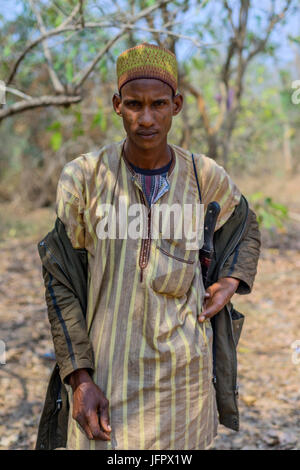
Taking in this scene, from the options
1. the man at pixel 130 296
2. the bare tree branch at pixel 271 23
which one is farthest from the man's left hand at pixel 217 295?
the bare tree branch at pixel 271 23

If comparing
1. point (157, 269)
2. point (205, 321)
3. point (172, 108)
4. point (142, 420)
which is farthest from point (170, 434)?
point (172, 108)

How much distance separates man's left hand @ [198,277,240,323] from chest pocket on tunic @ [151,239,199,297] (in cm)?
11

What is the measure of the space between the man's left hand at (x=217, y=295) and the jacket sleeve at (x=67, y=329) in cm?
39

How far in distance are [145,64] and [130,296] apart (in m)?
0.72

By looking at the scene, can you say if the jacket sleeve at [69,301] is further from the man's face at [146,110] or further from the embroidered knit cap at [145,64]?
the embroidered knit cap at [145,64]

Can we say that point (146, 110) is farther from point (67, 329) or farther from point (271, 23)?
point (271, 23)

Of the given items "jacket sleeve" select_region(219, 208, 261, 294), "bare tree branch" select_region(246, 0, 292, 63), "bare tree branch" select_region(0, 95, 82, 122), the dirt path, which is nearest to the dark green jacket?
"jacket sleeve" select_region(219, 208, 261, 294)

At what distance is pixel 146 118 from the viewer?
1.49 metres

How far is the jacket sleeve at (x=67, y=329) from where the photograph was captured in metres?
1.50

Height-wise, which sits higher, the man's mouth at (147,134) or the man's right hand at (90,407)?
the man's mouth at (147,134)

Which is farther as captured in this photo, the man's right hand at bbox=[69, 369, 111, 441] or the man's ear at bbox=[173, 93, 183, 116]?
the man's ear at bbox=[173, 93, 183, 116]

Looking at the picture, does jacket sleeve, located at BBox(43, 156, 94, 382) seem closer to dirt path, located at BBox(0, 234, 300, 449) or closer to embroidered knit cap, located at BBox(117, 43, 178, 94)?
embroidered knit cap, located at BBox(117, 43, 178, 94)

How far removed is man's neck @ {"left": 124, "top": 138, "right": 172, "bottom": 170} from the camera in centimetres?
158
